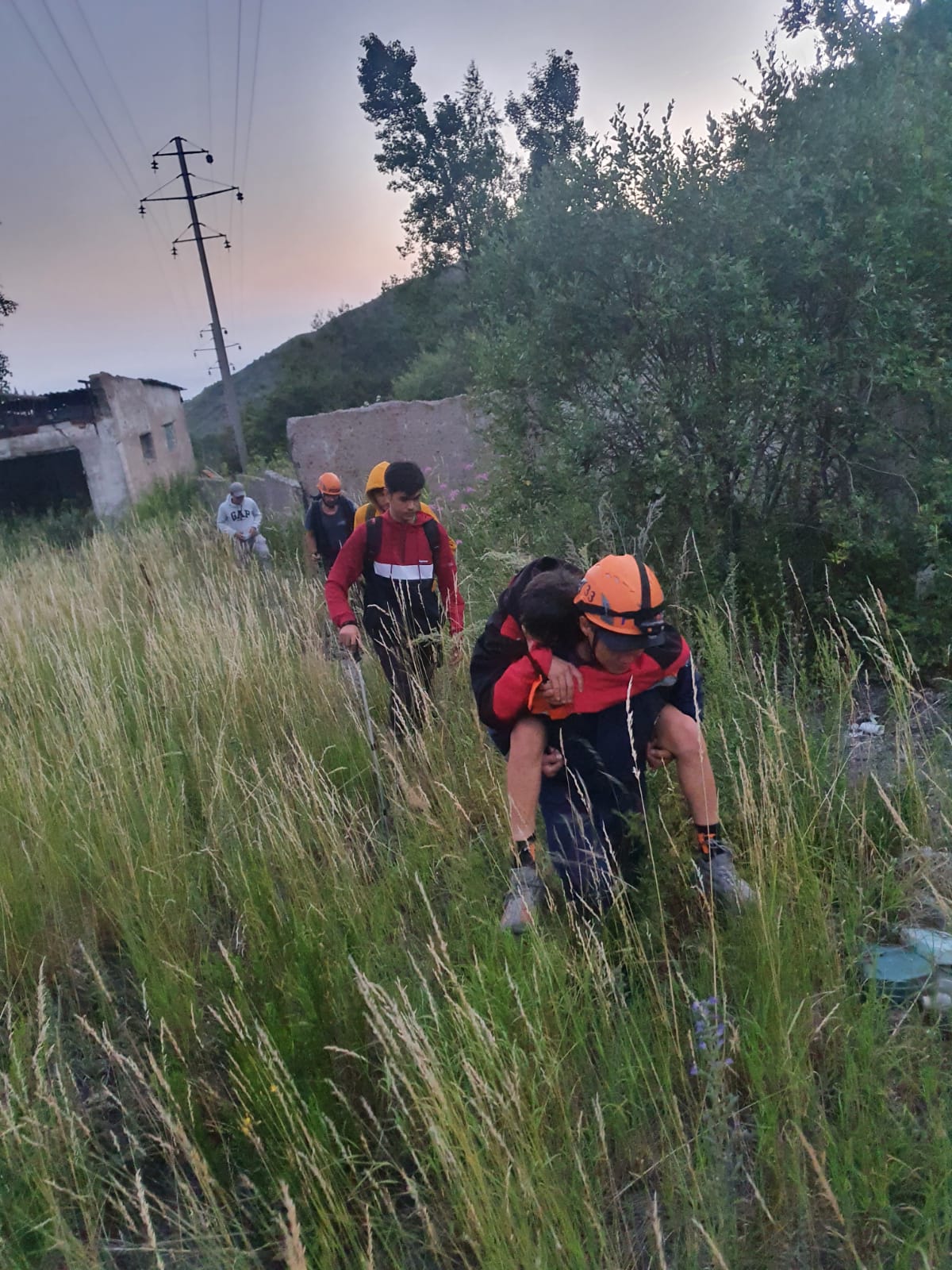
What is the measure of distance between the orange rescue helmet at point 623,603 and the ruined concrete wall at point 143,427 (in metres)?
19.9

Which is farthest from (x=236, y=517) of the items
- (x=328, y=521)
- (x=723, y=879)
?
(x=723, y=879)

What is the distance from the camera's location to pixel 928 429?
183 inches

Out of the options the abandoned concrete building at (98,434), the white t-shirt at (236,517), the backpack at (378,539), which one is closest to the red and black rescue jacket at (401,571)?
the backpack at (378,539)

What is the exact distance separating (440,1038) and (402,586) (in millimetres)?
2953

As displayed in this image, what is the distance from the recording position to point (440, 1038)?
6.56 ft

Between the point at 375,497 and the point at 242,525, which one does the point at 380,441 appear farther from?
the point at 375,497

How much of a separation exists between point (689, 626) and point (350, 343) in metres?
37.5

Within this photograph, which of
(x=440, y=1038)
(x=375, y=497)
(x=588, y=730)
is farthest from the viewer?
(x=375, y=497)

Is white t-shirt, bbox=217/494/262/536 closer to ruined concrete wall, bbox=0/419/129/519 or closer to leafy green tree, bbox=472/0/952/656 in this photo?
leafy green tree, bbox=472/0/952/656

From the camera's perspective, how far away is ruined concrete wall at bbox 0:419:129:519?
65.3ft

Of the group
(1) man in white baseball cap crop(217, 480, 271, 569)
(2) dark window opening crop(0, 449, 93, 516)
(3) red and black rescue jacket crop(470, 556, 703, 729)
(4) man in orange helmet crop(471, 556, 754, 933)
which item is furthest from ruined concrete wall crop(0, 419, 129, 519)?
(4) man in orange helmet crop(471, 556, 754, 933)

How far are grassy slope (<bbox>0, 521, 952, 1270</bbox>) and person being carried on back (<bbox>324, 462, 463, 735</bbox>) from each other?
0.75m

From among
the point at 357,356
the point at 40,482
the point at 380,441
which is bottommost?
the point at 380,441

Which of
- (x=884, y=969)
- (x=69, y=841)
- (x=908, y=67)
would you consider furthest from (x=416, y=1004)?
(x=908, y=67)
